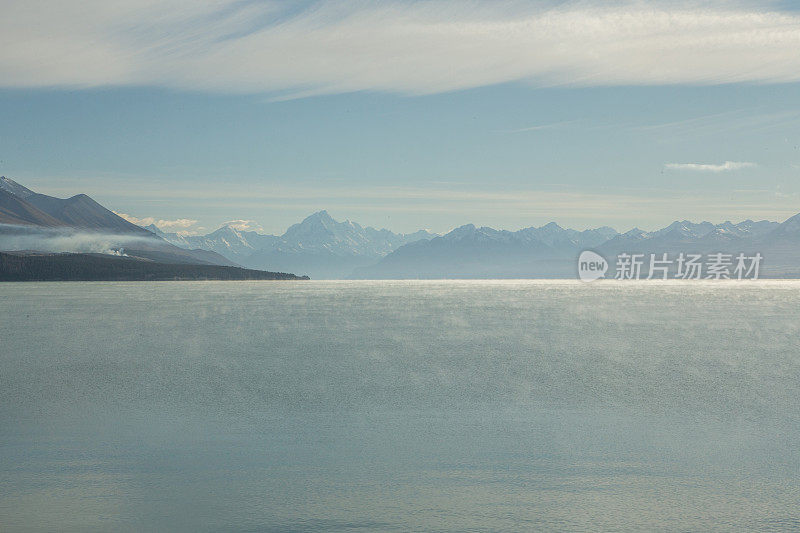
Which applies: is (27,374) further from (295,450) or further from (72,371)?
(295,450)

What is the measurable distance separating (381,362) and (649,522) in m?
25.6

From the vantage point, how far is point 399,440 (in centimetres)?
2053

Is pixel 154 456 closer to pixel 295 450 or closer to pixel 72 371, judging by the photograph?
pixel 295 450

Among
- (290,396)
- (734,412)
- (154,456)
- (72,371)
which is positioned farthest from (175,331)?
(734,412)

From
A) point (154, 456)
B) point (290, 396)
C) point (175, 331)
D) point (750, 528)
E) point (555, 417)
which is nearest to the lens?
point (750, 528)

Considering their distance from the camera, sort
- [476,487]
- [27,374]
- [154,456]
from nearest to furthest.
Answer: [476,487], [154,456], [27,374]

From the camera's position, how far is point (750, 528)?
13680mm

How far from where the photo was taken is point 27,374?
1346 inches

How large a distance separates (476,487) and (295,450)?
19.2 feet

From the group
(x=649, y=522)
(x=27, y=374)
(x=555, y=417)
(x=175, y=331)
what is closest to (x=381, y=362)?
(x=555, y=417)

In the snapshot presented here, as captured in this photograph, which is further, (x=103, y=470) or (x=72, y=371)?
(x=72, y=371)

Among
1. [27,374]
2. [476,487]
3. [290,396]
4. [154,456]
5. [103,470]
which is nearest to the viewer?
[476,487]

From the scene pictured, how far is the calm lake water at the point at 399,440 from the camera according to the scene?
14.5m

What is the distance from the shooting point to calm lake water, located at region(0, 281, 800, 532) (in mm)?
14484
